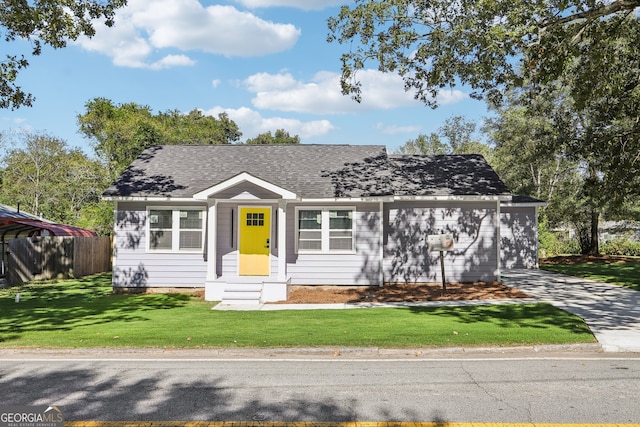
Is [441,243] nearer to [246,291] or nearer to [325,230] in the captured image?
[325,230]

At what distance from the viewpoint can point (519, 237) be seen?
2336 cm

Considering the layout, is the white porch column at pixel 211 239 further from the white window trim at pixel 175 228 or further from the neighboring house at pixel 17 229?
the neighboring house at pixel 17 229

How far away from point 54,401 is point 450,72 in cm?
1407

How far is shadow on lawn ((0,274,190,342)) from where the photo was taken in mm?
10609

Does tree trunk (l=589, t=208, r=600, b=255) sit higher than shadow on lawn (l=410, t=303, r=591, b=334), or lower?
higher

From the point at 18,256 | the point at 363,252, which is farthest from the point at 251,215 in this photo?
the point at 18,256

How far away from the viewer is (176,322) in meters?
10.7

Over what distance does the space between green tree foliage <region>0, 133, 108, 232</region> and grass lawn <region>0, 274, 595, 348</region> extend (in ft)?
94.4

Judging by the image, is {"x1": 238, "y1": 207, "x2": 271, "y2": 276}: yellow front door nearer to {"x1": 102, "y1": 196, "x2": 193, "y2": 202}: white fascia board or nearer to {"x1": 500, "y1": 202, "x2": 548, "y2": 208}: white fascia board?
{"x1": 102, "y1": 196, "x2": 193, "y2": 202}: white fascia board

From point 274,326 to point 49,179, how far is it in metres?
41.8

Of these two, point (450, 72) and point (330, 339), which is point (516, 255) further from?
point (330, 339)

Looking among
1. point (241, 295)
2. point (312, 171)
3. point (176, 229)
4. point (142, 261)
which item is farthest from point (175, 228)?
point (312, 171)

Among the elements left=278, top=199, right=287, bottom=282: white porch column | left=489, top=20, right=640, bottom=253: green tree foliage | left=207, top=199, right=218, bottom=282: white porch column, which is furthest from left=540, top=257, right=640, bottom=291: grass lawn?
left=207, top=199, right=218, bottom=282: white porch column

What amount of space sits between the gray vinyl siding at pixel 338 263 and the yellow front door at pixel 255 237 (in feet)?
2.65
